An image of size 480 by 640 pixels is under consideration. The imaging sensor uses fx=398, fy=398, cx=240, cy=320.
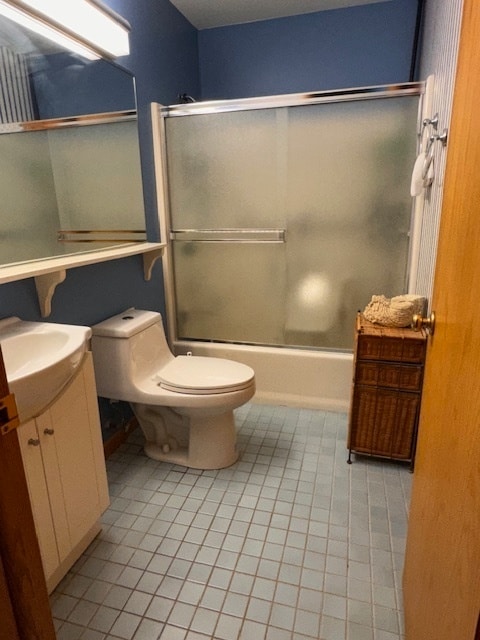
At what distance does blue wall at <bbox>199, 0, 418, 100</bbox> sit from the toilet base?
225 centimetres

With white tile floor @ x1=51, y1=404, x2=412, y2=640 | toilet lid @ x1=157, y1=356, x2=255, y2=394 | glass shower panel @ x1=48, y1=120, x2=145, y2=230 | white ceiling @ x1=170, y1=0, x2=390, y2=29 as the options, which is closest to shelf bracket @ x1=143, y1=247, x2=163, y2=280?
glass shower panel @ x1=48, y1=120, x2=145, y2=230

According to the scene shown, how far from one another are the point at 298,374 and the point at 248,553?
46.4 inches

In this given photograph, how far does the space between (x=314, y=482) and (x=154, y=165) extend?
1956 millimetres

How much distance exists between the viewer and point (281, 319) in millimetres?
2514

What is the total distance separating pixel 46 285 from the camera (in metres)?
1.56

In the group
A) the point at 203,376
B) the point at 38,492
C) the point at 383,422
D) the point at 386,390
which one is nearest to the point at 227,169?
the point at 203,376

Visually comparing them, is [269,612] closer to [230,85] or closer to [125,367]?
[125,367]

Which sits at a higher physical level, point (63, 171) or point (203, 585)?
point (63, 171)

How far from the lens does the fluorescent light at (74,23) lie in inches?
57.0

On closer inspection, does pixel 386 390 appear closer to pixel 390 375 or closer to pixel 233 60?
pixel 390 375

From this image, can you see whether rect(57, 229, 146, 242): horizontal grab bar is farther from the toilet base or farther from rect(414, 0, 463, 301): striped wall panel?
rect(414, 0, 463, 301): striped wall panel

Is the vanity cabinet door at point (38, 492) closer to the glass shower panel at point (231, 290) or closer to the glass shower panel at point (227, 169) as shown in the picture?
the glass shower panel at point (231, 290)

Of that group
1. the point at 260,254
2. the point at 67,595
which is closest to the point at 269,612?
the point at 67,595

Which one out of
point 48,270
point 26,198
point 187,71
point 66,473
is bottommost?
point 66,473
